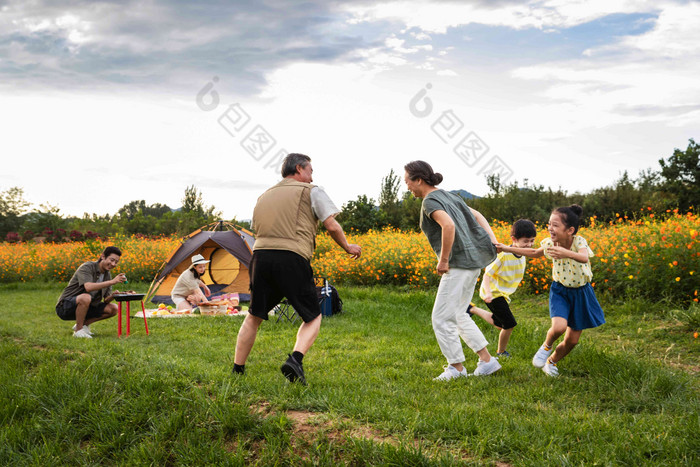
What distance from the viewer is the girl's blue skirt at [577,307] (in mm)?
4676

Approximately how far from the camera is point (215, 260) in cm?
1288

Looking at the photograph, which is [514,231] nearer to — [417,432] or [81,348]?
[417,432]

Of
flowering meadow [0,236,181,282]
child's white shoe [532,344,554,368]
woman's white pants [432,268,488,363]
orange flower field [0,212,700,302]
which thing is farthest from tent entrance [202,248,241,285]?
child's white shoe [532,344,554,368]

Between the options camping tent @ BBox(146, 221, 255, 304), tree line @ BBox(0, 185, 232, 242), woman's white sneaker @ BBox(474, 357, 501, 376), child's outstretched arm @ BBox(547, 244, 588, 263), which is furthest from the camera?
tree line @ BBox(0, 185, 232, 242)

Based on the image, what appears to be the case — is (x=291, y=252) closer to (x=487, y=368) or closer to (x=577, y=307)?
(x=487, y=368)

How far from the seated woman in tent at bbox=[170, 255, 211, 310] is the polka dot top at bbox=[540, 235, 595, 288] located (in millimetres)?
7152

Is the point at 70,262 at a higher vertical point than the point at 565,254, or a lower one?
lower

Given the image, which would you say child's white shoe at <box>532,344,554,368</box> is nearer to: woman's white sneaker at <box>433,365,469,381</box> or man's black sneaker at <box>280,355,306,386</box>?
woman's white sneaker at <box>433,365,469,381</box>

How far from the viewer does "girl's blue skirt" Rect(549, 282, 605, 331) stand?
4.68 metres

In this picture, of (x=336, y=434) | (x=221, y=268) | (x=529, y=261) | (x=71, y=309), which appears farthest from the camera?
(x=221, y=268)

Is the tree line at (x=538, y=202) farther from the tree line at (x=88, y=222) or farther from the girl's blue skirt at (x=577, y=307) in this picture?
the girl's blue skirt at (x=577, y=307)

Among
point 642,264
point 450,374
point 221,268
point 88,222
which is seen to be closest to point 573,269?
point 450,374

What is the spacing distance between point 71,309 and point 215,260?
16.8 ft

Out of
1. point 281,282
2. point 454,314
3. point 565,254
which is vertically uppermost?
point 565,254
